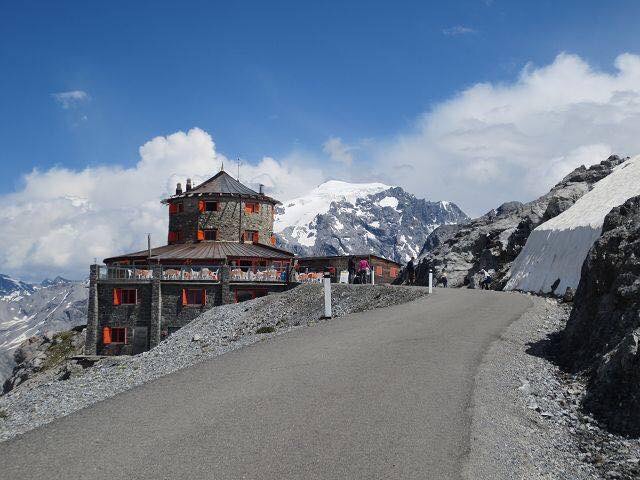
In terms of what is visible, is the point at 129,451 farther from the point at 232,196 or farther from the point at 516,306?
the point at 232,196

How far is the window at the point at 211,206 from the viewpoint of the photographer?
60.2 metres

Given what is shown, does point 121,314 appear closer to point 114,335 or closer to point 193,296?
point 114,335

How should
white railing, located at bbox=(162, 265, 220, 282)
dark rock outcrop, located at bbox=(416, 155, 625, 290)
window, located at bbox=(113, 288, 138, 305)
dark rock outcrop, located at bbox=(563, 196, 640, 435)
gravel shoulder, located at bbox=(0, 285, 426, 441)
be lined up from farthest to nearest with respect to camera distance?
window, located at bbox=(113, 288, 138, 305) → white railing, located at bbox=(162, 265, 220, 282) → dark rock outcrop, located at bbox=(416, 155, 625, 290) → gravel shoulder, located at bbox=(0, 285, 426, 441) → dark rock outcrop, located at bbox=(563, 196, 640, 435)

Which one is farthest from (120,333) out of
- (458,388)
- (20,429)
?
(458,388)

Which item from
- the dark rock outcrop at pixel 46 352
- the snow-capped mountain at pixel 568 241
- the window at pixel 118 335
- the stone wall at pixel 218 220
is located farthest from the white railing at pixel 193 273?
the snow-capped mountain at pixel 568 241

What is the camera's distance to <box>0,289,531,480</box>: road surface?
294 inches

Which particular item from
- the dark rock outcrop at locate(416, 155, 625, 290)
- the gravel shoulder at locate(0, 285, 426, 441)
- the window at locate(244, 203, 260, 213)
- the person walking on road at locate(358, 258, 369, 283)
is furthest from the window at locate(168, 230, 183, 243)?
the person walking on road at locate(358, 258, 369, 283)

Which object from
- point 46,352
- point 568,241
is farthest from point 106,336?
point 568,241

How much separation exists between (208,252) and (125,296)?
1073 centimetres

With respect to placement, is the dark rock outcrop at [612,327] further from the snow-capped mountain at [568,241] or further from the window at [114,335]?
the window at [114,335]

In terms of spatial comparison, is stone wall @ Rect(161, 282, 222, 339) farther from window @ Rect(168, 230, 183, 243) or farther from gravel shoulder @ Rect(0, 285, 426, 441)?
window @ Rect(168, 230, 183, 243)

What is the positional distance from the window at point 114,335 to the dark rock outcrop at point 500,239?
26082 mm

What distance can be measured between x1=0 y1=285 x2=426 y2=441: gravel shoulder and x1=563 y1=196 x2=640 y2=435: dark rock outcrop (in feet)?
30.9

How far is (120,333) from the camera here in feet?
153
